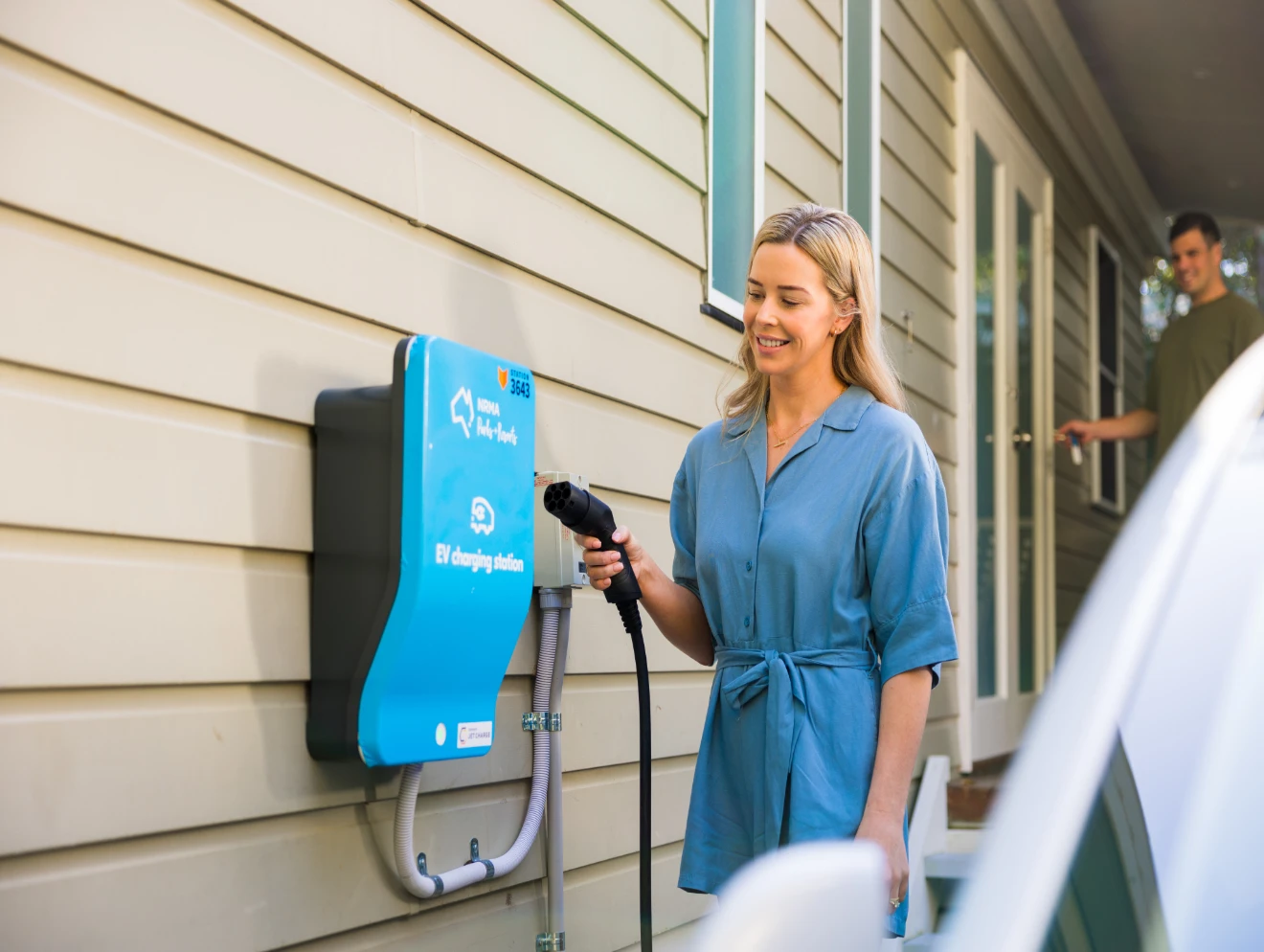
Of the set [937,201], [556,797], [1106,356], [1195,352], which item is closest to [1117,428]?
[1195,352]

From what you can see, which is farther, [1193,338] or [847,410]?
[1193,338]

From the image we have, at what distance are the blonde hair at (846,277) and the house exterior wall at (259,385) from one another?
559mm

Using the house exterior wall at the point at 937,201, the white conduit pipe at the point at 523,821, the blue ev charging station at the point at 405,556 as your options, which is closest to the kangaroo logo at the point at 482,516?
the blue ev charging station at the point at 405,556

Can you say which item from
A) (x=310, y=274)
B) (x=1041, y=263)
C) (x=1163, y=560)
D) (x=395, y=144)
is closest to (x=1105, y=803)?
(x=1163, y=560)

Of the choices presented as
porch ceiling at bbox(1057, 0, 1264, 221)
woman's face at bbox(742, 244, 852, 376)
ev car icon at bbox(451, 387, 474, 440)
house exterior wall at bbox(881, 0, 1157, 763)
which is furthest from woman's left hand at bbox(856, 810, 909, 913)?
porch ceiling at bbox(1057, 0, 1264, 221)

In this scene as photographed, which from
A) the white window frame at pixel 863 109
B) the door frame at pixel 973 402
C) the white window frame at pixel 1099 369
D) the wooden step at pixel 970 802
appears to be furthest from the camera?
the white window frame at pixel 1099 369

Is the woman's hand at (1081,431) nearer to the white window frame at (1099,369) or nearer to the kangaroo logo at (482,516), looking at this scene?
the white window frame at (1099,369)

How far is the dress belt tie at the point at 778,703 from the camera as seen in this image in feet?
6.03

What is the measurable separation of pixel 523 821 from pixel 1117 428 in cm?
413

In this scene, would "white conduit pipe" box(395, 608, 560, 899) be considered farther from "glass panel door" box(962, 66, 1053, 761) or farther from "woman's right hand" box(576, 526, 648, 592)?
"glass panel door" box(962, 66, 1053, 761)

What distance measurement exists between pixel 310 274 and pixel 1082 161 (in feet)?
22.7

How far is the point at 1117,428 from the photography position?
574cm

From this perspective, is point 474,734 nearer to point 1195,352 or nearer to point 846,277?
point 846,277

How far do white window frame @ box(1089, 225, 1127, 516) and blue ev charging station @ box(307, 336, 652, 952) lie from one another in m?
6.74
